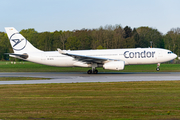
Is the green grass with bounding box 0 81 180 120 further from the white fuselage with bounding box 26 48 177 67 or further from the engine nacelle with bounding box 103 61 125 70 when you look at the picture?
the white fuselage with bounding box 26 48 177 67

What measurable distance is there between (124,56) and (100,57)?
3092mm

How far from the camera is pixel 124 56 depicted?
3006 centimetres

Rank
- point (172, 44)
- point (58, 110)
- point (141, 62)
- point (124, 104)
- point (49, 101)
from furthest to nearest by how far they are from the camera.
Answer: point (172, 44) → point (141, 62) → point (49, 101) → point (124, 104) → point (58, 110)

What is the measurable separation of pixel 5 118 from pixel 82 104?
3609mm

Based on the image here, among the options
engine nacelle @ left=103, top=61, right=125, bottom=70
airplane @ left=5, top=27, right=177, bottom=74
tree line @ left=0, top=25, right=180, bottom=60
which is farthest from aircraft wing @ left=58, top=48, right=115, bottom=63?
tree line @ left=0, top=25, right=180, bottom=60

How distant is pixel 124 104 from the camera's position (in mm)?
10727

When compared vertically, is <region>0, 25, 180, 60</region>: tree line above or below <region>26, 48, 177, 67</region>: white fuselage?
above

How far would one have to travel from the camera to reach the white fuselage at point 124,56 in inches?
1181

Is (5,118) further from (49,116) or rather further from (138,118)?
(138,118)

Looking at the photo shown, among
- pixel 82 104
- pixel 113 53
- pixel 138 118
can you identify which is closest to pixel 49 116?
pixel 82 104

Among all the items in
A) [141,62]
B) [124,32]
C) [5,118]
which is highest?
[124,32]

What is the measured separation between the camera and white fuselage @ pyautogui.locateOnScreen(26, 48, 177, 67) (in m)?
30.0

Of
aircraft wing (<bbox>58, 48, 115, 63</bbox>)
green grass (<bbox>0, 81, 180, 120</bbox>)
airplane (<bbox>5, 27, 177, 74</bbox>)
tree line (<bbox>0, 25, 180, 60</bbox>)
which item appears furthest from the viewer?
tree line (<bbox>0, 25, 180, 60</bbox>)

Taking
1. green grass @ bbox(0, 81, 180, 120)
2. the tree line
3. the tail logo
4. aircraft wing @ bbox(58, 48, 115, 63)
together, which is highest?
the tree line
